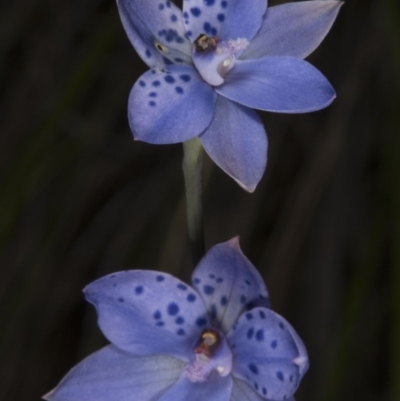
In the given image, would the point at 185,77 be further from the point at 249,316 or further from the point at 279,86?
the point at 249,316

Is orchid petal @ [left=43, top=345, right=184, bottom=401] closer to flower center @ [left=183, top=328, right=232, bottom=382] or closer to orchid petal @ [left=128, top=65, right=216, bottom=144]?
flower center @ [left=183, top=328, right=232, bottom=382]

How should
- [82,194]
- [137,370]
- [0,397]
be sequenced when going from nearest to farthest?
[137,370], [0,397], [82,194]

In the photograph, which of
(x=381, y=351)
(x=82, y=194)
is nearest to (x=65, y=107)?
(x=82, y=194)

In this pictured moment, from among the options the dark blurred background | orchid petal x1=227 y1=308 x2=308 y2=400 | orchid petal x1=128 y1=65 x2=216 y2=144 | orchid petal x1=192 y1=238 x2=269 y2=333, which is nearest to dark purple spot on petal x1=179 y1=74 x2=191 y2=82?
orchid petal x1=128 y1=65 x2=216 y2=144

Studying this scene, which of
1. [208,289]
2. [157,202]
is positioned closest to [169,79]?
[208,289]

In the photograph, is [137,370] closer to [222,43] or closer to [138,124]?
[138,124]

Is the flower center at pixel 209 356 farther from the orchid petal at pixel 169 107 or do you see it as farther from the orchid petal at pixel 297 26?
the orchid petal at pixel 297 26

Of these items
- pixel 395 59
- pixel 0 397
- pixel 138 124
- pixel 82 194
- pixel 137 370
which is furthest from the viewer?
pixel 82 194
